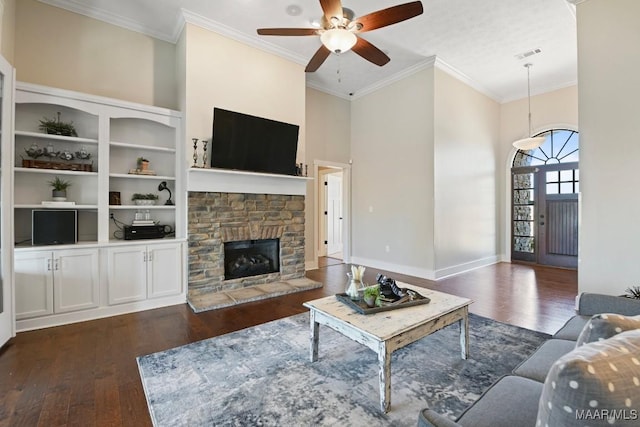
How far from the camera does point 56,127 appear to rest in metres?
3.32

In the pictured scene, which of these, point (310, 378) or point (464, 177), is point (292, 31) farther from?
point (464, 177)

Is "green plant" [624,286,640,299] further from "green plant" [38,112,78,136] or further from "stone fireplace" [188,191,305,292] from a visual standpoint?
"green plant" [38,112,78,136]

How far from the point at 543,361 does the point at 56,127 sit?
4.85 metres

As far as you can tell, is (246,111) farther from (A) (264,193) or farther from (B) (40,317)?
(B) (40,317)

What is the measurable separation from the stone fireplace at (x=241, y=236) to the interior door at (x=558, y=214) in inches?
208

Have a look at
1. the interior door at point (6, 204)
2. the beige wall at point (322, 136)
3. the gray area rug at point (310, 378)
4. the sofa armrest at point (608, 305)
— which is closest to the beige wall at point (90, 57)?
the interior door at point (6, 204)

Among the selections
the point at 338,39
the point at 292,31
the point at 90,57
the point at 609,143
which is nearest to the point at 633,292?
the point at 609,143

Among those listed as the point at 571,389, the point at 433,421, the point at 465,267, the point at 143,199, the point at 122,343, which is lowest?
the point at 122,343

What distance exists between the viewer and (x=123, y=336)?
2840mm

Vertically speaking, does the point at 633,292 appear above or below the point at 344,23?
below

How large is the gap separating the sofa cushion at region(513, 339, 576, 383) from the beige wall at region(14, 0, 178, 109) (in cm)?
482

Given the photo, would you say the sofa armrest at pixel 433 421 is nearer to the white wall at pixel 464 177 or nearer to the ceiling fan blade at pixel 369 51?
the ceiling fan blade at pixel 369 51

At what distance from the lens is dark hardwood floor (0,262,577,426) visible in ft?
5.95

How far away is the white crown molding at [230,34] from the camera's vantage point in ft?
12.5
